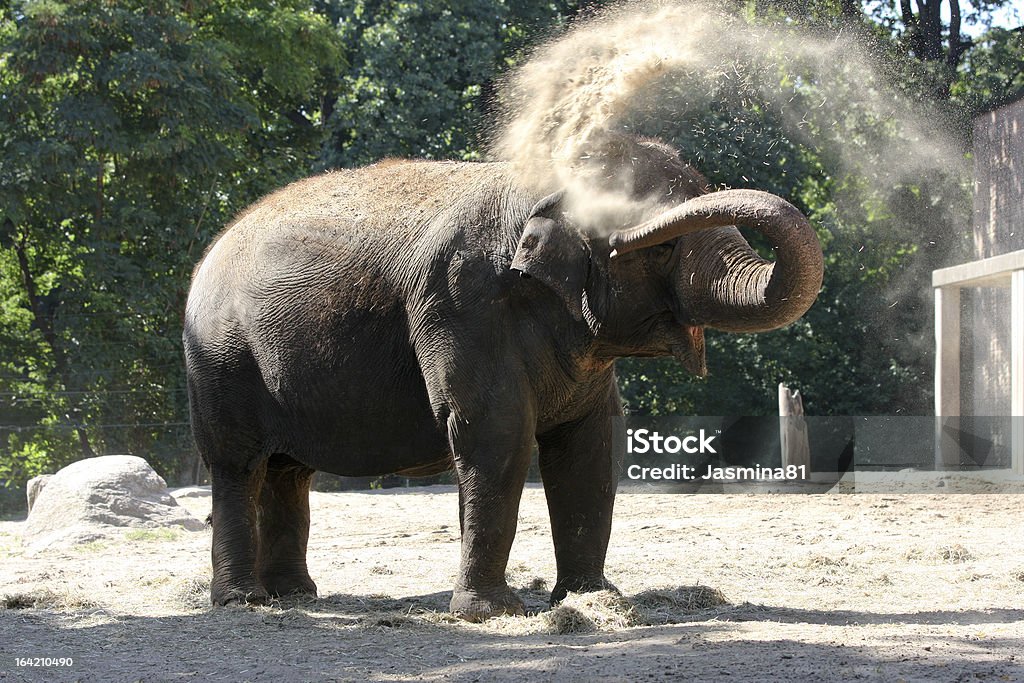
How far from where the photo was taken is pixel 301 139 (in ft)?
83.8

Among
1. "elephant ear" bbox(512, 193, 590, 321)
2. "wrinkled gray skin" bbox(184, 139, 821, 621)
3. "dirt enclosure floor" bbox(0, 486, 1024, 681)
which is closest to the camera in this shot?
"dirt enclosure floor" bbox(0, 486, 1024, 681)

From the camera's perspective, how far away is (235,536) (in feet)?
24.8

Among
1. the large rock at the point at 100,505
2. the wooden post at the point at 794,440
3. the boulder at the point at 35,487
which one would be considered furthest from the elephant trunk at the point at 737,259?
the wooden post at the point at 794,440

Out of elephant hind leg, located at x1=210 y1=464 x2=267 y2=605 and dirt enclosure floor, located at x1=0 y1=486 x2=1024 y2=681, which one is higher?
elephant hind leg, located at x1=210 y1=464 x2=267 y2=605

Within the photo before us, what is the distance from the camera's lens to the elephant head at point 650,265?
19.8 ft

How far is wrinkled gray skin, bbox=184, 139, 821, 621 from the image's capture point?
6.27 metres

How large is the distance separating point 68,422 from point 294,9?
9.11 meters

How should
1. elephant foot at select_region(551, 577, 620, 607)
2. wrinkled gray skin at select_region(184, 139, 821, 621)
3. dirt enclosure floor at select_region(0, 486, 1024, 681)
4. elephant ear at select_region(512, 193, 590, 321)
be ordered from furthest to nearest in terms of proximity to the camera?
elephant foot at select_region(551, 577, 620, 607) < elephant ear at select_region(512, 193, 590, 321) < wrinkled gray skin at select_region(184, 139, 821, 621) < dirt enclosure floor at select_region(0, 486, 1024, 681)

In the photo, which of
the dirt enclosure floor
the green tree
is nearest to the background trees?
the green tree

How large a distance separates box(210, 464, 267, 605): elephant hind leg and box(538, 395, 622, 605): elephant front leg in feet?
5.58

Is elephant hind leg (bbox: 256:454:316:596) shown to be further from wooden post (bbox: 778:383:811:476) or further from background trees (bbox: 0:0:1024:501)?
wooden post (bbox: 778:383:811:476)

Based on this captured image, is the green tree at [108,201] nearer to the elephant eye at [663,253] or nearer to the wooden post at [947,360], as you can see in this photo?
the wooden post at [947,360]

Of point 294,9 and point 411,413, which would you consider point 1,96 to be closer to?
point 294,9

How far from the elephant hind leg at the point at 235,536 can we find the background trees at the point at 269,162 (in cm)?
924
